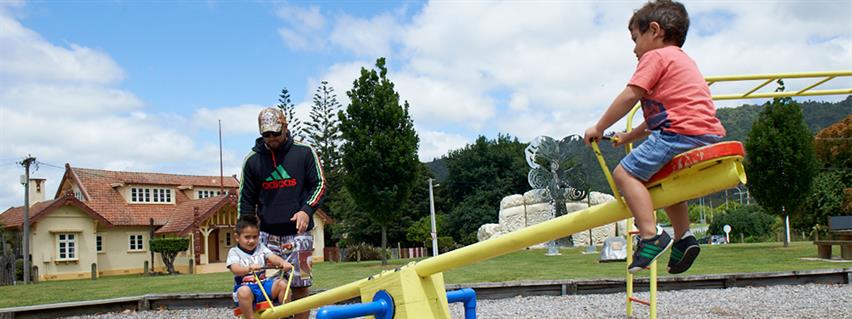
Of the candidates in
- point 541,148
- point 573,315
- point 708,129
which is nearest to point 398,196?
point 541,148

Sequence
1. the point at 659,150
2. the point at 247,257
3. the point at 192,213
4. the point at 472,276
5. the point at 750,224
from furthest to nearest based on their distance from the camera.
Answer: the point at 750,224 → the point at 192,213 → the point at 472,276 → the point at 247,257 → the point at 659,150

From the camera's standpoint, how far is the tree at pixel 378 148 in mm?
20859

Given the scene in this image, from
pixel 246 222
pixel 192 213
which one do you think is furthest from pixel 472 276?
pixel 192 213

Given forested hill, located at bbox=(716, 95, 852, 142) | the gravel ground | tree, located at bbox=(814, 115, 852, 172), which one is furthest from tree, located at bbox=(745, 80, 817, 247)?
forested hill, located at bbox=(716, 95, 852, 142)

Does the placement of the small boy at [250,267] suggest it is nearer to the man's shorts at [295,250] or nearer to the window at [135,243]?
the man's shorts at [295,250]

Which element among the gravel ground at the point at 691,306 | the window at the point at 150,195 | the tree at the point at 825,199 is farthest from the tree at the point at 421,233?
the gravel ground at the point at 691,306

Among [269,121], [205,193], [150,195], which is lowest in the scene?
[269,121]

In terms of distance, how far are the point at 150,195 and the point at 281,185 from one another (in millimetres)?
34404

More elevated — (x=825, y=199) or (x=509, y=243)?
(x=509, y=243)

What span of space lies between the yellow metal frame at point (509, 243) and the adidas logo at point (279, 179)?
118 centimetres

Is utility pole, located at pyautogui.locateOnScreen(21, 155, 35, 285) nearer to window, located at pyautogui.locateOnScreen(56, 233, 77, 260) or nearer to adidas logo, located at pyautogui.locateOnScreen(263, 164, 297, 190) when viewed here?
window, located at pyautogui.locateOnScreen(56, 233, 77, 260)

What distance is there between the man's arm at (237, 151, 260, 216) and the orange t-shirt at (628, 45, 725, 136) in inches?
115

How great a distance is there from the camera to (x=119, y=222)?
32656 mm

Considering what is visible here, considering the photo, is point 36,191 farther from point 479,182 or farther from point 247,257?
point 247,257
